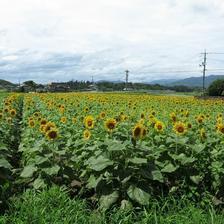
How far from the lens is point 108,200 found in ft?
16.5

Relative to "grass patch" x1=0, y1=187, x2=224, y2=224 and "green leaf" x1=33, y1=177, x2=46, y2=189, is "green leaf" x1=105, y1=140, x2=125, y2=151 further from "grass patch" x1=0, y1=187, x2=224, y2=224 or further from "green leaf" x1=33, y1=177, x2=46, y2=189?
"green leaf" x1=33, y1=177, x2=46, y2=189

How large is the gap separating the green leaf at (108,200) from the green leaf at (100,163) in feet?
0.94

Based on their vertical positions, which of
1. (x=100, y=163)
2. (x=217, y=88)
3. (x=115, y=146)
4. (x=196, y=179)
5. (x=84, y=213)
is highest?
(x=115, y=146)

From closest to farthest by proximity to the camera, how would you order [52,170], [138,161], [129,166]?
[138,161]
[129,166]
[52,170]

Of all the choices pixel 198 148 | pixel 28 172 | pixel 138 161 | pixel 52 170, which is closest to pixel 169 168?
pixel 198 148

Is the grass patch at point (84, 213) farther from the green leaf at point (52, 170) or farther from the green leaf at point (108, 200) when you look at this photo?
the green leaf at point (52, 170)

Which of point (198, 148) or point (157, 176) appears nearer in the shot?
point (157, 176)

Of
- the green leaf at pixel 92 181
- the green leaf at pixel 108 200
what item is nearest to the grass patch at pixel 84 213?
the green leaf at pixel 108 200

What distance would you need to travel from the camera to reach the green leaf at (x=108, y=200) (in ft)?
16.3

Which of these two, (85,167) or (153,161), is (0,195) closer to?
(85,167)

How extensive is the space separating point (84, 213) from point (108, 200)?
0.90ft

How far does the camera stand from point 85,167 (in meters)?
5.98

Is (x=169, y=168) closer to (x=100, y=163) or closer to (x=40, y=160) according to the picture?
(x=100, y=163)

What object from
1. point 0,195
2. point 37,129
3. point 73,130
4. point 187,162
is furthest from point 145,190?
point 37,129
